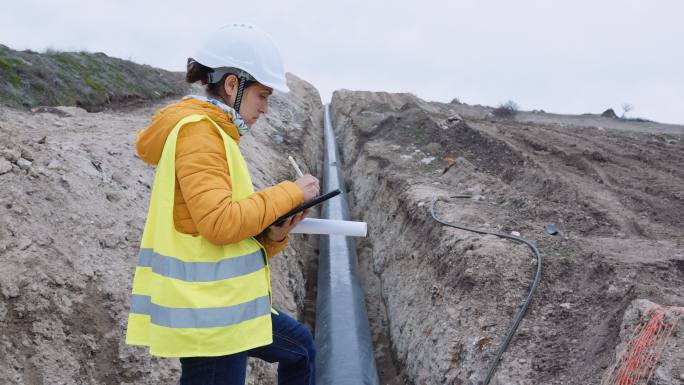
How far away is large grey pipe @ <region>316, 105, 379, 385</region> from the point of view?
4977 millimetres

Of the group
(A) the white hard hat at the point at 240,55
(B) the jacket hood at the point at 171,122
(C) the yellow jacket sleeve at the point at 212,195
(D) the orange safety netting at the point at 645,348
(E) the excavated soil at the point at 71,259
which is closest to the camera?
(C) the yellow jacket sleeve at the point at 212,195

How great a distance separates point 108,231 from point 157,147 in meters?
2.75

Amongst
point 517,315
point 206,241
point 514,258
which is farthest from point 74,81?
point 206,241

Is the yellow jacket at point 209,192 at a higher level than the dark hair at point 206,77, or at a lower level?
lower

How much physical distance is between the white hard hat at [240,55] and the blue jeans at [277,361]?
1.07 m

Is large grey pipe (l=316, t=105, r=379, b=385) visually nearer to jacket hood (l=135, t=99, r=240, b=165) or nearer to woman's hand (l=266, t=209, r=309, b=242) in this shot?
woman's hand (l=266, t=209, r=309, b=242)

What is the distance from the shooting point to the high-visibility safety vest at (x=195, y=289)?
1.90m

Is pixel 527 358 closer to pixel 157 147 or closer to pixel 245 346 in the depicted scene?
pixel 245 346

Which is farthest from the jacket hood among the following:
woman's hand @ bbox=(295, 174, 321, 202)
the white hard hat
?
woman's hand @ bbox=(295, 174, 321, 202)

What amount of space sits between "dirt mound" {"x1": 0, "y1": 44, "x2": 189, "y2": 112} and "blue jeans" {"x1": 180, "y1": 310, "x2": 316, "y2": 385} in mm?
6529

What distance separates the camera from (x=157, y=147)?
6.82 feet

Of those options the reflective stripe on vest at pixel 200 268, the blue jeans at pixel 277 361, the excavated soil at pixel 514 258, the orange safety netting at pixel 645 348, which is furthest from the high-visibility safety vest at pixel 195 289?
the excavated soil at pixel 514 258

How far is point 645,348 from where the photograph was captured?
10.6ft

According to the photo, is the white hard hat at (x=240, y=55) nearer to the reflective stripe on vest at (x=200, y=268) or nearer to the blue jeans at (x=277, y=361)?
the reflective stripe on vest at (x=200, y=268)
